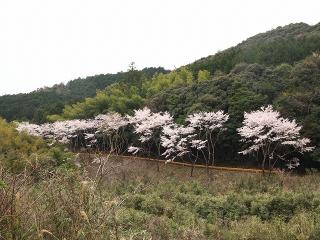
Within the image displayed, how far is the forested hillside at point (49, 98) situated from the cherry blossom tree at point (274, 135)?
1314 inches

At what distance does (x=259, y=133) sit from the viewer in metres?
28.2

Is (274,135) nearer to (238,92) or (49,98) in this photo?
(238,92)

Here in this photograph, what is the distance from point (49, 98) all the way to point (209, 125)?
2097 inches

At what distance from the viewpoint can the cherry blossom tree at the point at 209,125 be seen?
30.8 metres

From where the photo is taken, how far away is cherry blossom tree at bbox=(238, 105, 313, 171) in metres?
26.2

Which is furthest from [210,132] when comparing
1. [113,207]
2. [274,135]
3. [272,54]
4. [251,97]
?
[113,207]

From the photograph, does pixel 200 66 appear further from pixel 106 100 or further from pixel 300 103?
pixel 300 103

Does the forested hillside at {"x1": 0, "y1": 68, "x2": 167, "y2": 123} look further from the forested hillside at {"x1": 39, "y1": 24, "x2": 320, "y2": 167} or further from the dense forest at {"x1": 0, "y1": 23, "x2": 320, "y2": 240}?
the forested hillside at {"x1": 39, "y1": 24, "x2": 320, "y2": 167}

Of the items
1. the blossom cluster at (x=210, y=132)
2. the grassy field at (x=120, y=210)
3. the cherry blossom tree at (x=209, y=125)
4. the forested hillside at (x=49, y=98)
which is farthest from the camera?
the forested hillside at (x=49, y=98)

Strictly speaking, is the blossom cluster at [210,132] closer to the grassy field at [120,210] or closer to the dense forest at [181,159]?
the dense forest at [181,159]

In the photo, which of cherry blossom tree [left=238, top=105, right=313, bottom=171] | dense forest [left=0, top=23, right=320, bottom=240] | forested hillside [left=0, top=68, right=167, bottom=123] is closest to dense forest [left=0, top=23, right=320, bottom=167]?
dense forest [left=0, top=23, right=320, bottom=240]

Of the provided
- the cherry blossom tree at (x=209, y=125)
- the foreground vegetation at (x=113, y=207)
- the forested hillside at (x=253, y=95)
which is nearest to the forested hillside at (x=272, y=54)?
the forested hillside at (x=253, y=95)

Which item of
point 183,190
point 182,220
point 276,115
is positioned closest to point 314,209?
point 182,220

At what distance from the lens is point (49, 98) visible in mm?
78750
